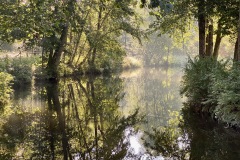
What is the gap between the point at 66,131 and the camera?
877cm

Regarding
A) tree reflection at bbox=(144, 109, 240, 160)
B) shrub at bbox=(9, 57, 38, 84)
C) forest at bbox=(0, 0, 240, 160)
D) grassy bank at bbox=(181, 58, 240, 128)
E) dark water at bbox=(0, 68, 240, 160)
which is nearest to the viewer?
tree reflection at bbox=(144, 109, 240, 160)

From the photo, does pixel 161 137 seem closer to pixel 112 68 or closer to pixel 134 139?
pixel 134 139

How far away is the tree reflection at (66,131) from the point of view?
22.4ft

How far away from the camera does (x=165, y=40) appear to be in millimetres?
68562

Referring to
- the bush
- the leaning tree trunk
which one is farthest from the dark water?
the leaning tree trunk

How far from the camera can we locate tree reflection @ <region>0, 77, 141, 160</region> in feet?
22.4

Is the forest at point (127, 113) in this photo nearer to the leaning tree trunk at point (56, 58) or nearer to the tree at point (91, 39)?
the tree at point (91, 39)

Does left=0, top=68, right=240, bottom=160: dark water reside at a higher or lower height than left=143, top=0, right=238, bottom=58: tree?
lower

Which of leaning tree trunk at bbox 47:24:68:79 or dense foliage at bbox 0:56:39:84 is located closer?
dense foliage at bbox 0:56:39:84

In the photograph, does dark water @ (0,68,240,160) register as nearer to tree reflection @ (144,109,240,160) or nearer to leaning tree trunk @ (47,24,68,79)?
tree reflection @ (144,109,240,160)

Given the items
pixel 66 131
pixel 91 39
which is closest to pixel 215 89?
pixel 66 131

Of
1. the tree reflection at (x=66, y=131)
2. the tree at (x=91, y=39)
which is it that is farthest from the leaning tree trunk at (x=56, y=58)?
the tree reflection at (x=66, y=131)

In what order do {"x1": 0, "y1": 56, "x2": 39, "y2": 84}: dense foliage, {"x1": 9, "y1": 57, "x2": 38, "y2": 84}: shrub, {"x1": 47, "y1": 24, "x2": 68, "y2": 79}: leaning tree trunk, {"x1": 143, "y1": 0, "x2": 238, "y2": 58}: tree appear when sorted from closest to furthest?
{"x1": 143, "y1": 0, "x2": 238, "y2": 58}: tree → {"x1": 0, "y1": 56, "x2": 39, "y2": 84}: dense foliage → {"x1": 9, "y1": 57, "x2": 38, "y2": 84}: shrub → {"x1": 47, "y1": 24, "x2": 68, "y2": 79}: leaning tree trunk

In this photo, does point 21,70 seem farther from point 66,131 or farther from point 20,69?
point 66,131
